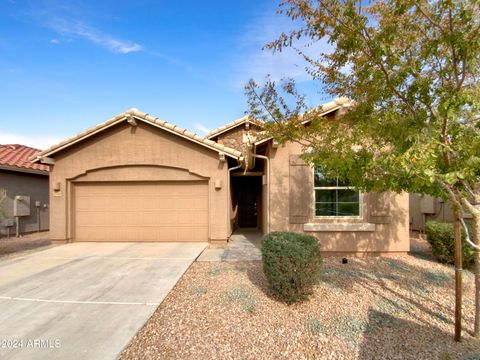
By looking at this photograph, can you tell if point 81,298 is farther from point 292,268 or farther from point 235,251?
point 235,251

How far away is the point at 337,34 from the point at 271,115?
79.7 inches

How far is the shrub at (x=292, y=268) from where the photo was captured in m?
4.73

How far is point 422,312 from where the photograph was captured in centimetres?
471

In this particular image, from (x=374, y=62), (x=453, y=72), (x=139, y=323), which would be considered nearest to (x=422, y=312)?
(x=453, y=72)

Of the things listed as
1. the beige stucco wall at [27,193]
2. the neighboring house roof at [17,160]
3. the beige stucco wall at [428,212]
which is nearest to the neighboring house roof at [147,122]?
the neighboring house roof at [17,160]

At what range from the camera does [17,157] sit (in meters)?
14.1

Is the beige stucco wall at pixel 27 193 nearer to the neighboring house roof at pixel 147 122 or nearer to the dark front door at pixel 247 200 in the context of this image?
the neighboring house roof at pixel 147 122

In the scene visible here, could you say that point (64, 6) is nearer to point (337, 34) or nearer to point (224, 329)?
point (337, 34)

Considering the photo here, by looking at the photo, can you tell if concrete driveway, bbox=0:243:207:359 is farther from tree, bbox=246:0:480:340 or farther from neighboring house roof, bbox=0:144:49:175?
neighboring house roof, bbox=0:144:49:175

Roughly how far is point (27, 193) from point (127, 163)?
731 cm

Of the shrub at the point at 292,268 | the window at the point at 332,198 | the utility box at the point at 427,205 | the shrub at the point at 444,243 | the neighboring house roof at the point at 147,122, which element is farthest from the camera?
the utility box at the point at 427,205

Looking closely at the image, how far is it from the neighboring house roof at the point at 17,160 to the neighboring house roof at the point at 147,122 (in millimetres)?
4040

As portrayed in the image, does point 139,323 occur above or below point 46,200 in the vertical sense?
below

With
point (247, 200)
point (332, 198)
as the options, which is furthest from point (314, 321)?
point (247, 200)
